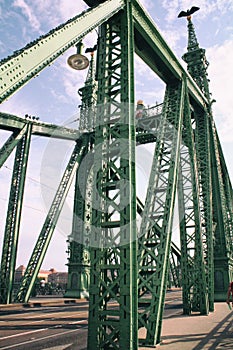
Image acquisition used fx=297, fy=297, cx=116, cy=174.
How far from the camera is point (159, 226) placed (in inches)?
368

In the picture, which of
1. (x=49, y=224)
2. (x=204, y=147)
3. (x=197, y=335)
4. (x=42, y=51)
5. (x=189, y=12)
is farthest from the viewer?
(x=49, y=224)

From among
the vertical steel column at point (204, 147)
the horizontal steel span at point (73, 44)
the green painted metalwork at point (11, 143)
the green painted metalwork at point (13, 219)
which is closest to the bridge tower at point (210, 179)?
the vertical steel column at point (204, 147)

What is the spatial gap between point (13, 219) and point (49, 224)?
3.46 metres

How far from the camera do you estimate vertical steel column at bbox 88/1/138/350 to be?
6172 millimetres

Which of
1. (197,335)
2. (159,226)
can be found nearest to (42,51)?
(159,226)

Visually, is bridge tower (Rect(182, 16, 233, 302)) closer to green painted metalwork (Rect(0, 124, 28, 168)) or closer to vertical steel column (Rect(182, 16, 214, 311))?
vertical steel column (Rect(182, 16, 214, 311))

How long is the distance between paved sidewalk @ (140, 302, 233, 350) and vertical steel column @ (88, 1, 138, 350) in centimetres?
160

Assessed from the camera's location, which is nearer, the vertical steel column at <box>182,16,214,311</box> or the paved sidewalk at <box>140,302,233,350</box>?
the paved sidewalk at <box>140,302,233,350</box>

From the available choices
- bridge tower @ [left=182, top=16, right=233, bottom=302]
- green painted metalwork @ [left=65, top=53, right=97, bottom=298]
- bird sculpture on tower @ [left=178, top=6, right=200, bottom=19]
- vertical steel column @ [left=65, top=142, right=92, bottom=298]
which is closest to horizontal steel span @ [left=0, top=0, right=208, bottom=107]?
bridge tower @ [left=182, top=16, right=233, bottom=302]

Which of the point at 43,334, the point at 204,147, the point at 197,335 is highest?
the point at 204,147

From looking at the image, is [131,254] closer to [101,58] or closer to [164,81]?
[101,58]

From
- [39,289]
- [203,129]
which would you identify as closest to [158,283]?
[203,129]

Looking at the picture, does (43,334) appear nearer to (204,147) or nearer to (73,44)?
(73,44)

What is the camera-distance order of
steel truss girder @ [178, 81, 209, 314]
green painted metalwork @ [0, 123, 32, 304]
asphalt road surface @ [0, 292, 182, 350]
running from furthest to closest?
green painted metalwork @ [0, 123, 32, 304]
steel truss girder @ [178, 81, 209, 314]
asphalt road surface @ [0, 292, 182, 350]
